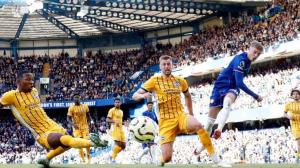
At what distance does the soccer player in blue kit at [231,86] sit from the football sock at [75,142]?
2.83 meters

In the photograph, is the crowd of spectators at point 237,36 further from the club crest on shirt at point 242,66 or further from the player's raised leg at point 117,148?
the club crest on shirt at point 242,66

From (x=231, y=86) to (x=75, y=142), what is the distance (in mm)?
3845

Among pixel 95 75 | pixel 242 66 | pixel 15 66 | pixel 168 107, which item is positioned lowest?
pixel 168 107

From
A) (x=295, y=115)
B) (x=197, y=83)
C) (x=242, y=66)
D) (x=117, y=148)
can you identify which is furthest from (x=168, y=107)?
(x=197, y=83)

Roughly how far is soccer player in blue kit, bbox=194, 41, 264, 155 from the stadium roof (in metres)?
31.0

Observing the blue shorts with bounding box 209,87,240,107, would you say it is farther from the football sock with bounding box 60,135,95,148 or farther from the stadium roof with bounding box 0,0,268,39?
the stadium roof with bounding box 0,0,268,39

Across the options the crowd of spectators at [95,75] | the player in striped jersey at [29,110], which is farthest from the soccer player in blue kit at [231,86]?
the crowd of spectators at [95,75]

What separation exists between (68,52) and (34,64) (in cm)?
494

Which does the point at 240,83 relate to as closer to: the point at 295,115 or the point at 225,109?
the point at 225,109

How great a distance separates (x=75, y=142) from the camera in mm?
8133

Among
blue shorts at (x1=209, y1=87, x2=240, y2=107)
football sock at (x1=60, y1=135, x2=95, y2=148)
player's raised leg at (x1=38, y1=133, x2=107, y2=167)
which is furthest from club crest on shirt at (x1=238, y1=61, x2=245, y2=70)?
football sock at (x1=60, y1=135, x2=95, y2=148)

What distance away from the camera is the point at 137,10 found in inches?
1736

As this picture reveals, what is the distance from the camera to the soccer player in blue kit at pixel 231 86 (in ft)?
31.6

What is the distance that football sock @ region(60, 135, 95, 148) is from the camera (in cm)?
799
